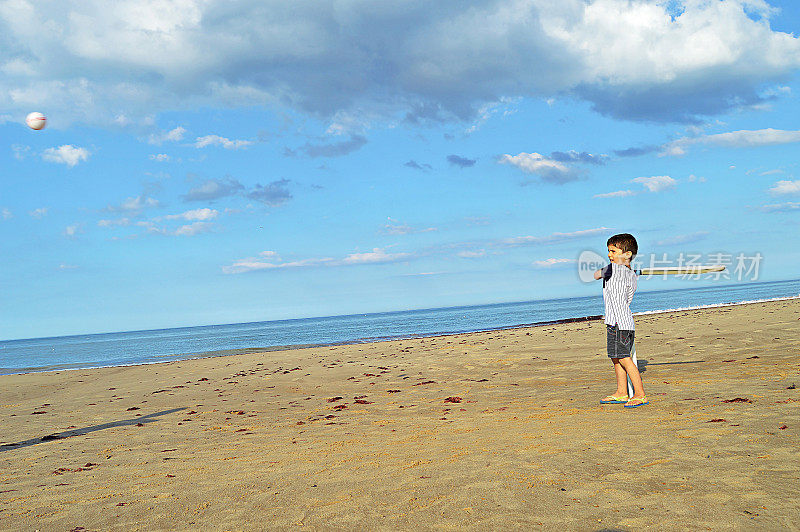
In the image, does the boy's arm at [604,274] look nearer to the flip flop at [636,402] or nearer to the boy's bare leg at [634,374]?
the boy's bare leg at [634,374]

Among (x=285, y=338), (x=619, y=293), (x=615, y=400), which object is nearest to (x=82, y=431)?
(x=615, y=400)

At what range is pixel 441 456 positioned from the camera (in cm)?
663

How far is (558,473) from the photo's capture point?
5.59 m

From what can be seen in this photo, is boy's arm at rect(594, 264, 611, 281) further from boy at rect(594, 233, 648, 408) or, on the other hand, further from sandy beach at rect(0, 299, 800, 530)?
sandy beach at rect(0, 299, 800, 530)

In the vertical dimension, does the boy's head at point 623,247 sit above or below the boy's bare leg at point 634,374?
above

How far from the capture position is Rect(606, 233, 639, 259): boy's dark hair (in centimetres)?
913

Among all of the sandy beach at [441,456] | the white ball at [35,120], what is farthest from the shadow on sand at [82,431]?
the white ball at [35,120]

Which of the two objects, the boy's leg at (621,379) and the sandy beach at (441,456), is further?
the boy's leg at (621,379)

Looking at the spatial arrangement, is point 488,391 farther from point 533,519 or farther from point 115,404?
point 115,404

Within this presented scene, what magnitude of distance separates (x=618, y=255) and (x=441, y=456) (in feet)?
15.8

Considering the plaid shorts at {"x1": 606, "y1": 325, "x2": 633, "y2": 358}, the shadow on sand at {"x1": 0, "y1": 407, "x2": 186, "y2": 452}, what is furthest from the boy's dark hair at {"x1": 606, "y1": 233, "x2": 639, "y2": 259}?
the shadow on sand at {"x1": 0, "y1": 407, "x2": 186, "y2": 452}

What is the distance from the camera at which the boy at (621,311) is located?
8.88 metres

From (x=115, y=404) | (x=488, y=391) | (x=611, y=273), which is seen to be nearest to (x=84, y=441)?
(x=115, y=404)

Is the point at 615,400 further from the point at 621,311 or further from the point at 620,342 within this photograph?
the point at 621,311
